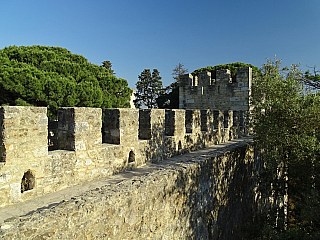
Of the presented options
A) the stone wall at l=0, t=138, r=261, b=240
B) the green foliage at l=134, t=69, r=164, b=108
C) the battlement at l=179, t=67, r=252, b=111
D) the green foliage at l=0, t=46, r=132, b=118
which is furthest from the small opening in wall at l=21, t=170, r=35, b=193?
the green foliage at l=134, t=69, r=164, b=108

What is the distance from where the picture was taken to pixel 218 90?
448 inches

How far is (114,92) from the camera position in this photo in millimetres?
12727

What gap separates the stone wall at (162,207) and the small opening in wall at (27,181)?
65 centimetres

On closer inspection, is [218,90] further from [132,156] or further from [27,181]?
[27,181]

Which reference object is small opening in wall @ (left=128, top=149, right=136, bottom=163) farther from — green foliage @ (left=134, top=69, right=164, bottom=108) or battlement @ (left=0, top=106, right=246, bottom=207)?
green foliage @ (left=134, top=69, right=164, bottom=108)

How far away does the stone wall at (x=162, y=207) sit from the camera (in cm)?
231

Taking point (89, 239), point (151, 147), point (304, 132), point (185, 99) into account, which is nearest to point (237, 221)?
point (304, 132)

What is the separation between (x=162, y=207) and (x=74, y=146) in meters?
1.63

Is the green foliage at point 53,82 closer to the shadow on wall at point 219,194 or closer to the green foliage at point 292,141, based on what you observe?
the shadow on wall at point 219,194

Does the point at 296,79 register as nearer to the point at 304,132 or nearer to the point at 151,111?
the point at 304,132

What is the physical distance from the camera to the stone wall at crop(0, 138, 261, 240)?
7.57 ft

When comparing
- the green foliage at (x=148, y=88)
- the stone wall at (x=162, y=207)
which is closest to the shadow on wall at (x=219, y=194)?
the stone wall at (x=162, y=207)

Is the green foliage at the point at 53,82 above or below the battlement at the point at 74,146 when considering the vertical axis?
above

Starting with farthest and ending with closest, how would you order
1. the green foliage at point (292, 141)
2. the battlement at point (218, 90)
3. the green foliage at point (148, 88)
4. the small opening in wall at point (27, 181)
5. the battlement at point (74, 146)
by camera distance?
the green foliage at point (148, 88) < the battlement at point (218, 90) < the green foliage at point (292, 141) < the small opening in wall at point (27, 181) < the battlement at point (74, 146)
